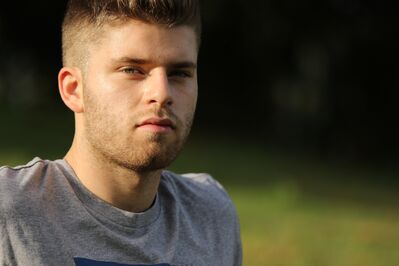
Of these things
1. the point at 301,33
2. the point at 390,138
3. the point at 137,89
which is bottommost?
the point at 390,138

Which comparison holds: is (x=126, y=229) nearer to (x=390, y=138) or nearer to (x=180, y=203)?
(x=180, y=203)

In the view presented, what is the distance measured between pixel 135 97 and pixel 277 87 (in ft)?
51.2

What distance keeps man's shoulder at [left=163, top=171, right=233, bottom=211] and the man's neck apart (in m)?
0.36

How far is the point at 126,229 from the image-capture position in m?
3.16

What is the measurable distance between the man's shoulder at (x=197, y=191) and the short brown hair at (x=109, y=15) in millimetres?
656

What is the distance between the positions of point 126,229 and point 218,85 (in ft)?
51.5

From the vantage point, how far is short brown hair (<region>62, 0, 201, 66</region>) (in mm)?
3135

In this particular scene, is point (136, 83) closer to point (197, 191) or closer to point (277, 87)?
point (197, 191)

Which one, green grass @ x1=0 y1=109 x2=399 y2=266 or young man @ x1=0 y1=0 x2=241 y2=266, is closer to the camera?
young man @ x1=0 y1=0 x2=241 y2=266

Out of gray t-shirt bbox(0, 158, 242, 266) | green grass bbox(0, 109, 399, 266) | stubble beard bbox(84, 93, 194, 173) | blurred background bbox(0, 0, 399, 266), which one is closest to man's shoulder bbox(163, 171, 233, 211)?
gray t-shirt bbox(0, 158, 242, 266)

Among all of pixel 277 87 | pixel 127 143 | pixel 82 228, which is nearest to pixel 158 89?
pixel 127 143

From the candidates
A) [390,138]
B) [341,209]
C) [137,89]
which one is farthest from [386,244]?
[390,138]

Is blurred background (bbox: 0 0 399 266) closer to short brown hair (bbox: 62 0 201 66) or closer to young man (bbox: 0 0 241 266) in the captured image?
short brown hair (bbox: 62 0 201 66)

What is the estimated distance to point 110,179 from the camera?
126 inches
